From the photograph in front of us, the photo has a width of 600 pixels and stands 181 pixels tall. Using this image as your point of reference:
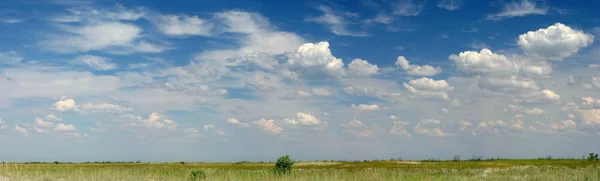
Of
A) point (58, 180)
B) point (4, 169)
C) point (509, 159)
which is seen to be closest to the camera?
point (58, 180)

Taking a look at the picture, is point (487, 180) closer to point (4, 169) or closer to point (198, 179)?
point (198, 179)

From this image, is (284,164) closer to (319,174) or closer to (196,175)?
(319,174)

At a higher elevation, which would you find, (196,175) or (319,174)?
(196,175)

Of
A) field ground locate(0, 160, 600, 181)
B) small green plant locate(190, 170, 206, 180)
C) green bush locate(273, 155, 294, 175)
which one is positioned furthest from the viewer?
green bush locate(273, 155, 294, 175)

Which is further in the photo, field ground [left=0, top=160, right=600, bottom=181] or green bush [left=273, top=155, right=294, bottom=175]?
green bush [left=273, top=155, right=294, bottom=175]

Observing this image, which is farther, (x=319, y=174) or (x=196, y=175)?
(x=319, y=174)

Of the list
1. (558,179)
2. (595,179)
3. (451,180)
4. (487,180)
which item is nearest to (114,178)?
(451,180)

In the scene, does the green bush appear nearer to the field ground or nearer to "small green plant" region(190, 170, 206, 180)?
the field ground

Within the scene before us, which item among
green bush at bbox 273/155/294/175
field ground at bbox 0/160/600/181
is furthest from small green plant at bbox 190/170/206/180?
green bush at bbox 273/155/294/175

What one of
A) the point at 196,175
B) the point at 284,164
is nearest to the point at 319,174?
the point at 284,164

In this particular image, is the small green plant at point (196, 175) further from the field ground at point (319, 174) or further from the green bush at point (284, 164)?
the green bush at point (284, 164)

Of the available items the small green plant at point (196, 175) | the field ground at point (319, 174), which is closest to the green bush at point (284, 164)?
the field ground at point (319, 174)

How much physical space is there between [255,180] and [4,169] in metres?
14.0

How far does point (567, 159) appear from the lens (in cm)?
5550
